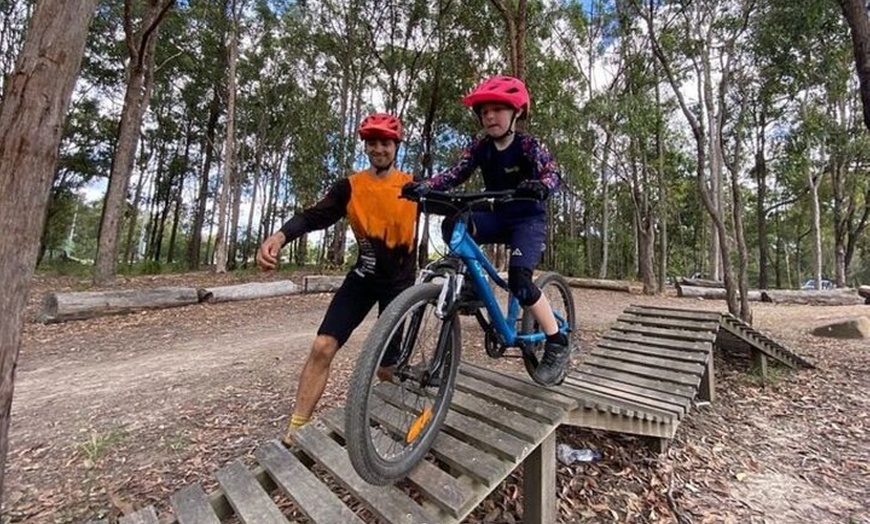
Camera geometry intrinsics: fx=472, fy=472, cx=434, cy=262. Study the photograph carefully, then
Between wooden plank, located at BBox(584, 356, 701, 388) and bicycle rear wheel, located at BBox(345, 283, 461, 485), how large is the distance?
2282mm

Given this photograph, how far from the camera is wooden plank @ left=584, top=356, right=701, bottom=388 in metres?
3.84

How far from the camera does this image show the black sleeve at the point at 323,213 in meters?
2.83

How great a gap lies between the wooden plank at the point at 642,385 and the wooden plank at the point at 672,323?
1128 mm

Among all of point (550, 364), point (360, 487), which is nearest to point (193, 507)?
point (360, 487)

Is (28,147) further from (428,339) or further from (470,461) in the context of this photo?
(470,461)

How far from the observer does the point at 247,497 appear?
2.32 meters

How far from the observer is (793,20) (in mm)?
7652

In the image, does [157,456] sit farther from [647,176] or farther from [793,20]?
[647,176]

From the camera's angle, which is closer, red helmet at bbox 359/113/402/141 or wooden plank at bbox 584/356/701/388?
red helmet at bbox 359/113/402/141

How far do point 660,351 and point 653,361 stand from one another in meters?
0.24

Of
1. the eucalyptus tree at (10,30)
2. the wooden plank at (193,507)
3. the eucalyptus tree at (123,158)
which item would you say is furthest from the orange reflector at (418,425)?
the eucalyptus tree at (10,30)

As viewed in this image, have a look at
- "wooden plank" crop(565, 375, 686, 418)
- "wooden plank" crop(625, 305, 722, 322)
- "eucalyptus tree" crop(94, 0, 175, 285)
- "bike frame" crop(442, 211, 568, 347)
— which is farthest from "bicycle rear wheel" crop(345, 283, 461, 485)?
"eucalyptus tree" crop(94, 0, 175, 285)

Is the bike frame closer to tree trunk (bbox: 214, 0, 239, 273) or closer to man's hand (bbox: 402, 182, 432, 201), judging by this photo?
man's hand (bbox: 402, 182, 432, 201)

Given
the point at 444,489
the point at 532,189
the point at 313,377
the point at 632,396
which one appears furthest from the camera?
the point at 632,396
